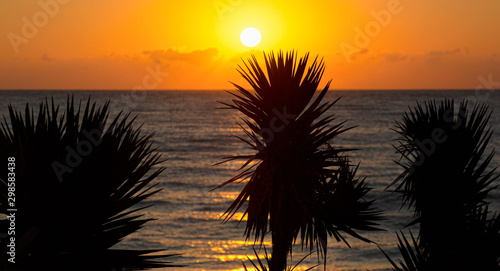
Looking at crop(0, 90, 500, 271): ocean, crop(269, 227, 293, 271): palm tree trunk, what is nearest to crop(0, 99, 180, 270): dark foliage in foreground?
crop(0, 90, 500, 271): ocean

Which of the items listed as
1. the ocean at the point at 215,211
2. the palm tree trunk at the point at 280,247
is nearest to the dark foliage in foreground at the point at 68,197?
the ocean at the point at 215,211

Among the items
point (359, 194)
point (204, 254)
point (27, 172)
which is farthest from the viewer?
point (204, 254)

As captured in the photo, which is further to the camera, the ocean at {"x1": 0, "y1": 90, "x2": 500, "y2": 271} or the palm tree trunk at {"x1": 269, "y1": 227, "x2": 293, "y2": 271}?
the ocean at {"x1": 0, "y1": 90, "x2": 500, "y2": 271}

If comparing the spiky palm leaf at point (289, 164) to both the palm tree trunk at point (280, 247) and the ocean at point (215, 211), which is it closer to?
the palm tree trunk at point (280, 247)

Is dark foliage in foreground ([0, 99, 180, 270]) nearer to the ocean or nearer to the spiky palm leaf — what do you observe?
the ocean

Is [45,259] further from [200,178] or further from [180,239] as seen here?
[200,178]

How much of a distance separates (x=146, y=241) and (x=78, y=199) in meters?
16.9

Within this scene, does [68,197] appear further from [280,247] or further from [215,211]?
[215,211]

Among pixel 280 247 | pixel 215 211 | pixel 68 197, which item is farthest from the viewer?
pixel 215 211

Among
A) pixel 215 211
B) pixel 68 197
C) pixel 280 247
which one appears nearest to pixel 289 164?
pixel 280 247

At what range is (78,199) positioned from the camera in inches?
186

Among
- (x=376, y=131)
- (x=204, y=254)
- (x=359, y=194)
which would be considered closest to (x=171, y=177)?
(x=204, y=254)

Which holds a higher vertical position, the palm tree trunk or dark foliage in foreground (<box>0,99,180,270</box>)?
dark foliage in foreground (<box>0,99,180,270</box>)

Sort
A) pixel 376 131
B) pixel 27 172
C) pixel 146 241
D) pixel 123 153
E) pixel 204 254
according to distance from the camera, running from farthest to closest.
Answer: pixel 376 131, pixel 146 241, pixel 204 254, pixel 123 153, pixel 27 172
